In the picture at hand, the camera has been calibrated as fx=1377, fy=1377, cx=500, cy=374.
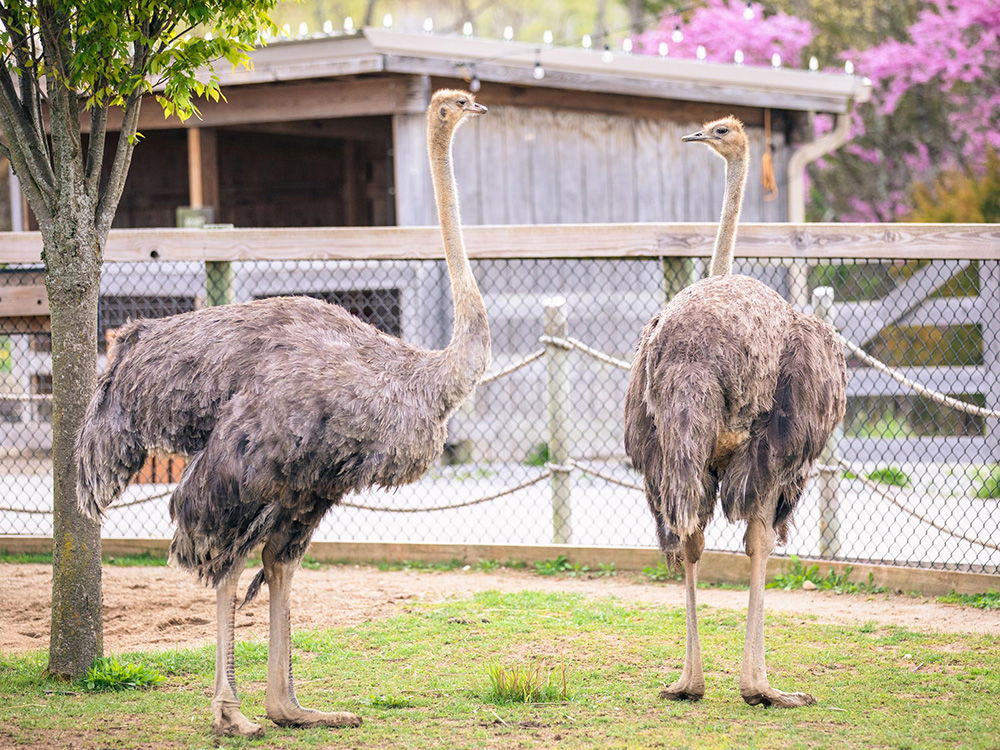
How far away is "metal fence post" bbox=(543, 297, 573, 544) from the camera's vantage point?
8203 millimetres

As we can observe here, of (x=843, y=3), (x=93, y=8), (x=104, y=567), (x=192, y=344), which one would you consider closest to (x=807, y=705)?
(x=192, y=344)

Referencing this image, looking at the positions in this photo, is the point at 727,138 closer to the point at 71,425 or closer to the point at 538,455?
the point at 71,425

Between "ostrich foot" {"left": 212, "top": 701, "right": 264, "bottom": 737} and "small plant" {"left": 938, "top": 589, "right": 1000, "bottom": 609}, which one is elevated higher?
"ostrich foot" {"left": 212, "top": 701, "right": 264, "bottom": 737}

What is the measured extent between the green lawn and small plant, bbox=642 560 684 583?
77 cm

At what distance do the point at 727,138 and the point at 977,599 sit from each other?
275cm

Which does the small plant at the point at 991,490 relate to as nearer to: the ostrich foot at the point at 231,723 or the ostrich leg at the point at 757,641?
the ostrich leg at the point at 757,641


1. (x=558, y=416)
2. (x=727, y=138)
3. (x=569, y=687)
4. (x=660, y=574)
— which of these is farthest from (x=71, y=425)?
(x=660, y=574)

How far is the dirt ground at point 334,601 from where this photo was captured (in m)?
6.63

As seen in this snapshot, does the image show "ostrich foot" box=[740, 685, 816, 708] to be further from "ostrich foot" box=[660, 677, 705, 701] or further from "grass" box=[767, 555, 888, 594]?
"grass" box=[767, 555, 888, 594]

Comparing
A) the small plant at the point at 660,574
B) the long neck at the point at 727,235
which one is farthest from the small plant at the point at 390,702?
the small plant at the point at 660,574

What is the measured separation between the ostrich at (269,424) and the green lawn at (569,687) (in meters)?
0.41

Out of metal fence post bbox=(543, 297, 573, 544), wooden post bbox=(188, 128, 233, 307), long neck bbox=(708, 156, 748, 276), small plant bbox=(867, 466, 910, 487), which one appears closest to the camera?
long neck bbox=(708, 156, 748, 276)

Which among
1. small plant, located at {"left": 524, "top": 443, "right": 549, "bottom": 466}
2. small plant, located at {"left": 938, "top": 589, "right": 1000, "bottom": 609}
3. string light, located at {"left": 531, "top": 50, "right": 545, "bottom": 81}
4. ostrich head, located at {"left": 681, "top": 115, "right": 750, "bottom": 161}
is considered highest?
string light, located at {"left": 531, "top": 50, "right": 545, "bottom": 81}

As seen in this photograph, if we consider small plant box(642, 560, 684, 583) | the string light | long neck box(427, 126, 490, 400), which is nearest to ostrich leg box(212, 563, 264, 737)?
long neck box(427, 126, 490, 400)
